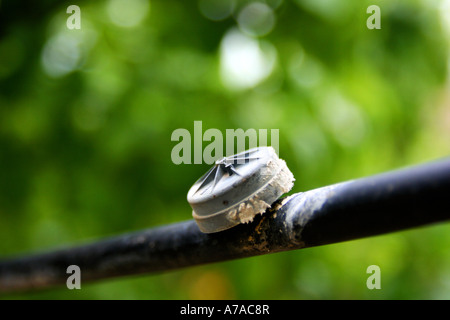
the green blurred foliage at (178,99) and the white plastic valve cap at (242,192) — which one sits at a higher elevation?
the green blurred foliage at (178,99)

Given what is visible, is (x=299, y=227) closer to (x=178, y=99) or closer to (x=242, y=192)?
(x=242, y=192)

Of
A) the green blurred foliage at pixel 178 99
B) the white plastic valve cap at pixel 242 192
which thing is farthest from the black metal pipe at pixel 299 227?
the green blurred foliage at pixel 178 99

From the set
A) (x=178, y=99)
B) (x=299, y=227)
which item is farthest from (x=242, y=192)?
(x=178, y=99)

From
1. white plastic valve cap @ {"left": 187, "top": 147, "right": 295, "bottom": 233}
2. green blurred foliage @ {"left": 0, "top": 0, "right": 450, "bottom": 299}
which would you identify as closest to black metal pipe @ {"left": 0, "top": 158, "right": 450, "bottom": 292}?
white plastic valve cap @ {"left": 187, "top": 147, "right": 295, "bottom": 233}

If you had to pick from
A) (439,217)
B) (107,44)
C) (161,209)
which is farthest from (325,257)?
(439,217)

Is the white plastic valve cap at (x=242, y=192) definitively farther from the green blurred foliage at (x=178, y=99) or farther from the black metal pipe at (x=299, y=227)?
the green blurred foliage at (x=178, y=99)

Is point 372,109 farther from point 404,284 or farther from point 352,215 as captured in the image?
point 352,215
